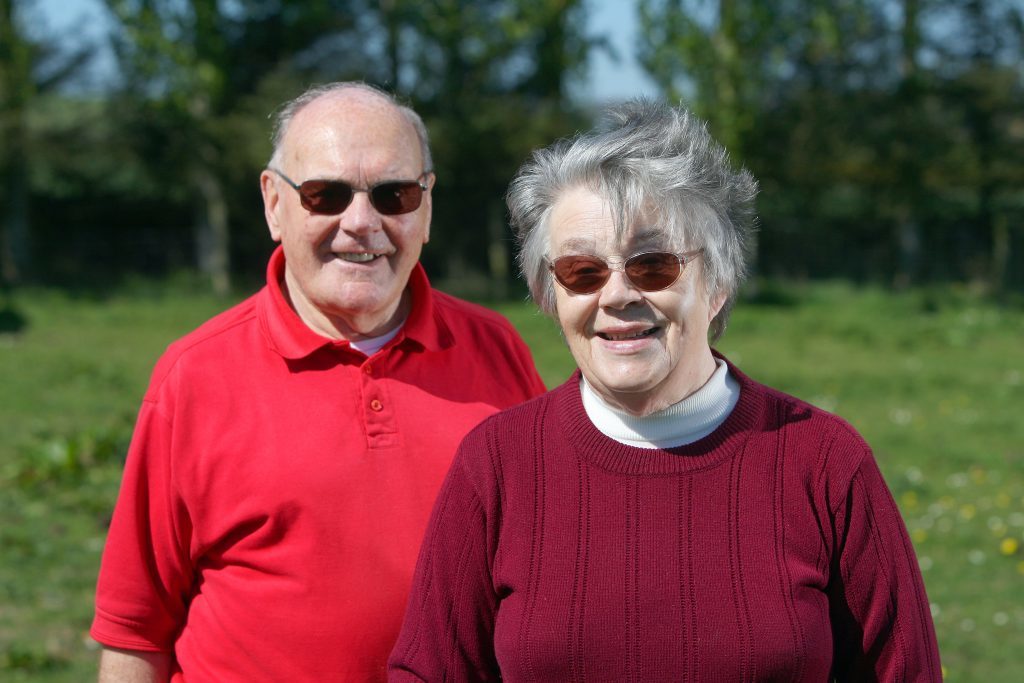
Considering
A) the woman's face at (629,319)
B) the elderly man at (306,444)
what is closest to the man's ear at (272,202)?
the elderly man at (306,444)

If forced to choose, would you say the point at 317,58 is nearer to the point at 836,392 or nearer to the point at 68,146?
the point at 68,146

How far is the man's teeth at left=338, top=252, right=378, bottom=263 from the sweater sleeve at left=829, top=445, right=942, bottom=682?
45.6 inches

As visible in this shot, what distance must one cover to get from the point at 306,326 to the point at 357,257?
0.19m

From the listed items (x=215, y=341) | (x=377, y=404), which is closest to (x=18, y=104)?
(x=215, y=341)

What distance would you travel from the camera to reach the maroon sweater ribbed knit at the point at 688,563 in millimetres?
1966

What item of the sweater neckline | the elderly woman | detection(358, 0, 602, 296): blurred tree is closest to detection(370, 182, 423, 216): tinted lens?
the elderly woman

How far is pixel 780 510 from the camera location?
6.57 feet

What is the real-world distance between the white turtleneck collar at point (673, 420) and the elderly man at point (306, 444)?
21.5 inches

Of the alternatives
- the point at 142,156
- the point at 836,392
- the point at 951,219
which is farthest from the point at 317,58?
the point at 836,392

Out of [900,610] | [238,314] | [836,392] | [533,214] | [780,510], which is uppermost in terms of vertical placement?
[533,214]

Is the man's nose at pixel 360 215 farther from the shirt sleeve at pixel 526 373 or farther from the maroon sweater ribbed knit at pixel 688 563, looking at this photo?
the maroon sweater ribbed knit at pixel 688 563

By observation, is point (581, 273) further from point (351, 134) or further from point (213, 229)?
point (213, 229)

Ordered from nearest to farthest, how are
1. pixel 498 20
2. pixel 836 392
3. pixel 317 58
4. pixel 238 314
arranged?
pixel 238 314 < pixel 836 392 < pixel 498 20 < pixel 317 58

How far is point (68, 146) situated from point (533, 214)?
2381cm
